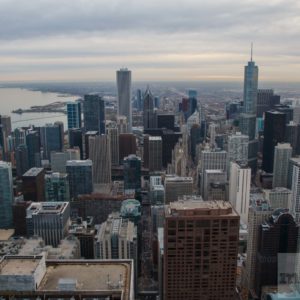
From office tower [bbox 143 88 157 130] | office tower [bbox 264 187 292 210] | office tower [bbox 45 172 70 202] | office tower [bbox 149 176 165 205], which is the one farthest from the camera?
office tower [bbox 143 88 157 130]

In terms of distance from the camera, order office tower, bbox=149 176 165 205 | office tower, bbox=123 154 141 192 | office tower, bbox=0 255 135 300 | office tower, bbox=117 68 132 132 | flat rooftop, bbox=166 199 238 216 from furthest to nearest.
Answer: office tower, bbox=117 68 132 132 < office tower, bbox=123 154 141 192 < office tower, bbox=149 176 165 205 < flat rooftop, bbox=166 199 238 216 < office tower, bbox=0 255 135 300

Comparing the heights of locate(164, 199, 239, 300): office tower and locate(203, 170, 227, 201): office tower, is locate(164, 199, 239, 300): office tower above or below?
above

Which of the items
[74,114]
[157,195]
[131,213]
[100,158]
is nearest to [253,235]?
[131,213]

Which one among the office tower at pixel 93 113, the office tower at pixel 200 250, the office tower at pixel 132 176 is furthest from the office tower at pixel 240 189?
the office tower at pixel 93 113

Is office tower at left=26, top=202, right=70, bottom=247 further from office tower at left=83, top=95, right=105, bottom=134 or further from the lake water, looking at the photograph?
the lake water

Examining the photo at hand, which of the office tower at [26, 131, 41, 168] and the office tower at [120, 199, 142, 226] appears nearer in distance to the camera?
the office tower at [120, 199, 142, 226]

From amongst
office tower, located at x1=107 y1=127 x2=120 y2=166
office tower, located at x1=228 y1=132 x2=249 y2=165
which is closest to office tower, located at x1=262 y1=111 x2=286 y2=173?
office tower, located at x1=228 y1=132 x2=249 y2=165

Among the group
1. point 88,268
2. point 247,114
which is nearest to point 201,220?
point 88,268

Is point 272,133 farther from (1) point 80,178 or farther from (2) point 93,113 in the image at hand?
(2) point 93,113
